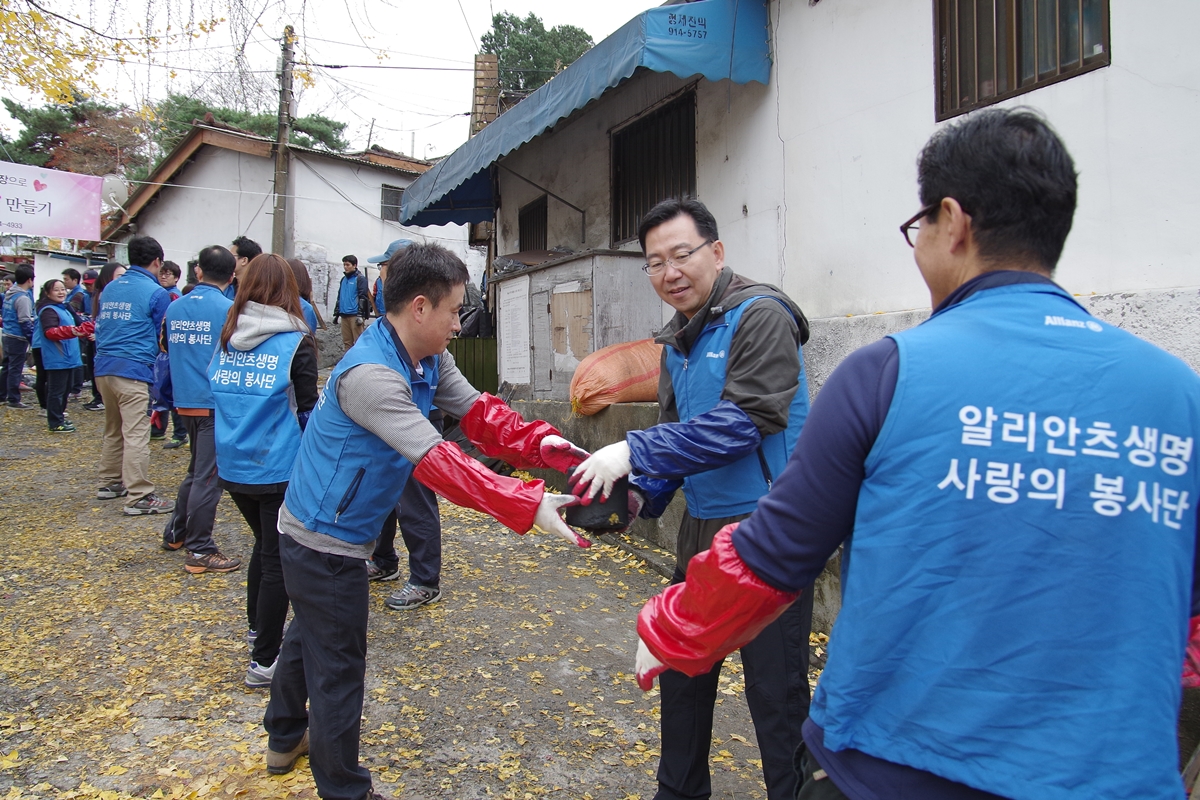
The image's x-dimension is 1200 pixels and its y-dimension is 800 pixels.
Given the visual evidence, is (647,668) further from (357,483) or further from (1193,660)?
(357,483)

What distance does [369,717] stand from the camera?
3.31m

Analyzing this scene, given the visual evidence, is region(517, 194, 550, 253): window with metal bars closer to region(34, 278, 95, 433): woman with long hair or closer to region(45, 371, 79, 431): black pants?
region(34, 278, 95, 433): woman with long hair

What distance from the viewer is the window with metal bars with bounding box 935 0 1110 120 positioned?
3.78m

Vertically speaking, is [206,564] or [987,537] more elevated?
[987,537]

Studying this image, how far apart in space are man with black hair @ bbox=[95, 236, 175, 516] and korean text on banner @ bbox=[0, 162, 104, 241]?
16.2ft

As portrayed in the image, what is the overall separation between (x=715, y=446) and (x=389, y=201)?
17.7 metres

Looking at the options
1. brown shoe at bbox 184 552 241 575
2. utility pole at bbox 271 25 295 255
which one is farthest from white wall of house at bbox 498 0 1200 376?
utility pole at bbox 271 25 295 255

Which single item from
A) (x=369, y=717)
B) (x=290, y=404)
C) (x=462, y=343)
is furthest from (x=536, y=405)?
(x=369, y=717)

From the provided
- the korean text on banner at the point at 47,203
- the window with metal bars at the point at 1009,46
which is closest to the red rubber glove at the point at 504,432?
the window with metal bars at the point at 1009,46

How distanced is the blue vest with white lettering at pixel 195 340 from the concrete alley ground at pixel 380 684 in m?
1.19

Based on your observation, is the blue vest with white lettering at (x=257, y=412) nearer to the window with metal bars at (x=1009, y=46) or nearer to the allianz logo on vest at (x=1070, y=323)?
the allianz logo on vest at (x=1070, y=323)

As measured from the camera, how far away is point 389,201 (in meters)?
18.3

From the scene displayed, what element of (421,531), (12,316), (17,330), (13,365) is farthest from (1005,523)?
(13,365)

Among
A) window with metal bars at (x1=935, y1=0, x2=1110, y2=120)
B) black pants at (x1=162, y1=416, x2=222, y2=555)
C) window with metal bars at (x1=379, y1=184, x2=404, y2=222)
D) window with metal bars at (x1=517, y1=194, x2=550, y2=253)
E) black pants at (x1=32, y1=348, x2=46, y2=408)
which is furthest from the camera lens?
window with metal bars at (x1=379, y1=184, x2=404, y2=222)
